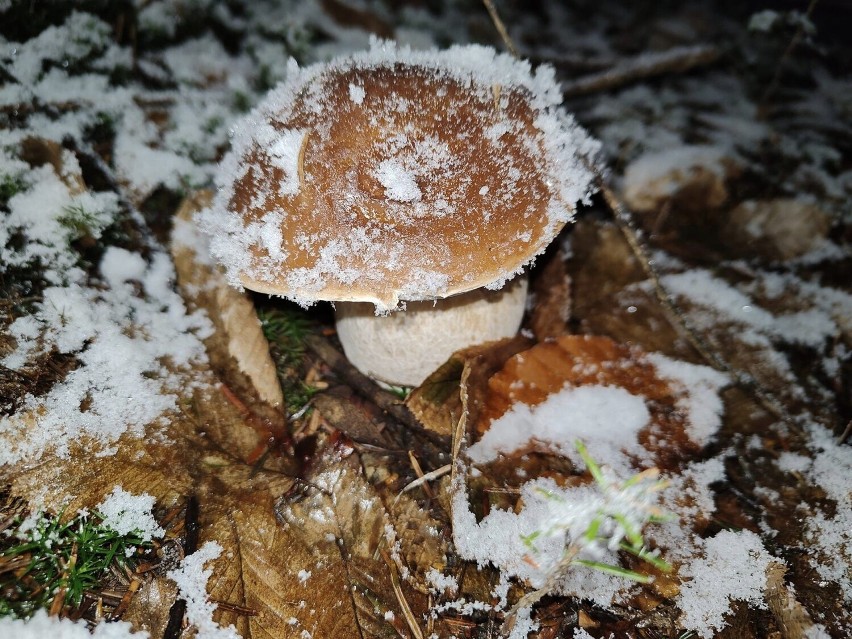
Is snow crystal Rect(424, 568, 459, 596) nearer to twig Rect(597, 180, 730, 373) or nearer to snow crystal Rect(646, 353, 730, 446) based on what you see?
snow crystal Rect(646, 353, 730, 446)

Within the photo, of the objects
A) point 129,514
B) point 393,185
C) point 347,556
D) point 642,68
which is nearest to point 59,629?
point 129,514

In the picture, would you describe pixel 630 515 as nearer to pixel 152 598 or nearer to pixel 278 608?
pixel 278 608

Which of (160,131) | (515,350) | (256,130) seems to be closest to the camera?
(256,130)

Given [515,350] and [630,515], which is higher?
[515,350]

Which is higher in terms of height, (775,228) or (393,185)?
(775,228)

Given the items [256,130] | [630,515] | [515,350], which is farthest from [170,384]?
[630,515]

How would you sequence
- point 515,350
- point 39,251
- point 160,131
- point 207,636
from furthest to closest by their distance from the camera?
point 160,131, point 515,350, point 39,251, point 207,636

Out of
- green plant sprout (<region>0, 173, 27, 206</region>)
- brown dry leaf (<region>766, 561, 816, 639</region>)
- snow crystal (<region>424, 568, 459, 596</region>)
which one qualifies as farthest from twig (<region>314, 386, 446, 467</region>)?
green plant sprout (<region>0, 173, 27, 206</region>)

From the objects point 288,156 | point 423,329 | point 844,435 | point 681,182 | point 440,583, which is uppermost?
point 681,182

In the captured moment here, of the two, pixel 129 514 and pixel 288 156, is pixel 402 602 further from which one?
pixel 288 156
